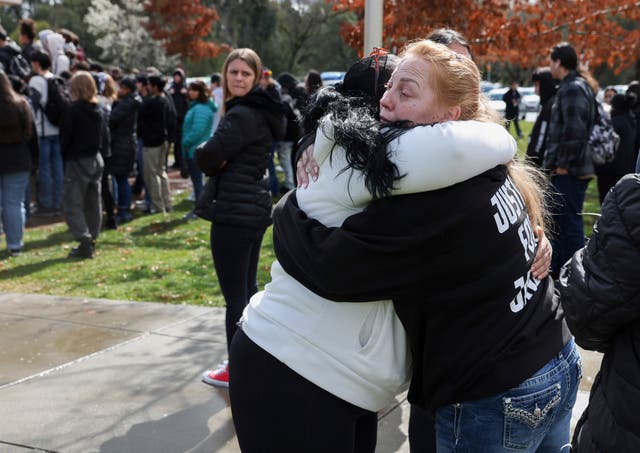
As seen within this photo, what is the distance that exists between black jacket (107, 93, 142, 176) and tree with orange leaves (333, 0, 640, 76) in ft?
11.6

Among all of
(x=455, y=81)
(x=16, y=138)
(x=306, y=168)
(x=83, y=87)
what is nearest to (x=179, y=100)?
(x=83, y=87)

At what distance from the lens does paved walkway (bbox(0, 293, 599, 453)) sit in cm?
366

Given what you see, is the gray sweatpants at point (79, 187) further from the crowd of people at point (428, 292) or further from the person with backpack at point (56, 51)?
the crowd of people at point (428, 292)

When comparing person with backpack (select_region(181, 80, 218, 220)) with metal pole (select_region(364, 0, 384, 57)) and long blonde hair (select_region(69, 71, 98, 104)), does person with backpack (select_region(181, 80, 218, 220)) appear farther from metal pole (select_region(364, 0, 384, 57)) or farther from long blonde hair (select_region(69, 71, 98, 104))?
metal pole (select_region(364, 0, 384, 57))

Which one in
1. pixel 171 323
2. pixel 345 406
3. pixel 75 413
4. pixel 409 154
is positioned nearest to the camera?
pixel 409 154

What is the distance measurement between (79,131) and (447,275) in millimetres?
7213

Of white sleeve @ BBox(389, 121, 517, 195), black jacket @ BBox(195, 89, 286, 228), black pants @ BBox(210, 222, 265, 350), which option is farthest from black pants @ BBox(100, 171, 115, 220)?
white sleeve @ BBox(389, 121, 517, 195)

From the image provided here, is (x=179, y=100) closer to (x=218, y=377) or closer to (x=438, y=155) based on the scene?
(x=218, y=377)

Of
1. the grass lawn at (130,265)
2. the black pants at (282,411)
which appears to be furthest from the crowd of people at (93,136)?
the black pants at (282,411)

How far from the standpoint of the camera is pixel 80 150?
828cm

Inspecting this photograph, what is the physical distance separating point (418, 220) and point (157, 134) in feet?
31.3

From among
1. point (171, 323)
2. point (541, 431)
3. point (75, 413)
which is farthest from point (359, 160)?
point (171, 323)

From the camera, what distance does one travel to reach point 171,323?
18.7 feet

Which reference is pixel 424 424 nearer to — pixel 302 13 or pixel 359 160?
pixel 359 160
